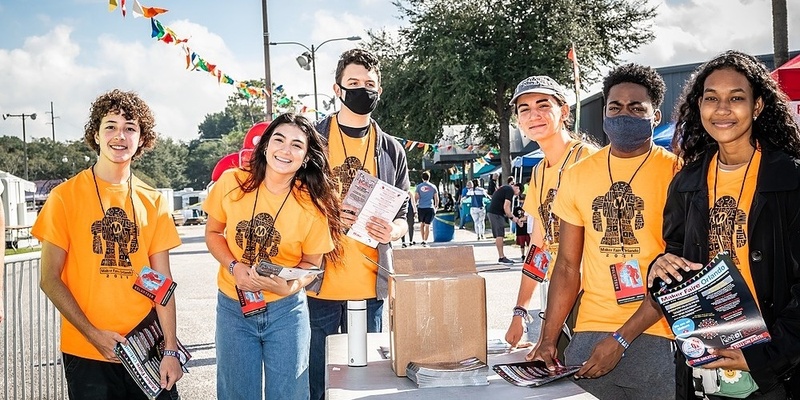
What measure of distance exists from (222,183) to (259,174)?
19 cm

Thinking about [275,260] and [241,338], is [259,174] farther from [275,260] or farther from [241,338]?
[241,338]

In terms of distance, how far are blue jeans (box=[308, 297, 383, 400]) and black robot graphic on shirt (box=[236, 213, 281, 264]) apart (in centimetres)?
60

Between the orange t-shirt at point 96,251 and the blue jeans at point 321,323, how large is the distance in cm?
94

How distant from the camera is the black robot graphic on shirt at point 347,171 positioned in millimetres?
4184

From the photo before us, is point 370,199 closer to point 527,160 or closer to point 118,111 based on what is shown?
point 118,111

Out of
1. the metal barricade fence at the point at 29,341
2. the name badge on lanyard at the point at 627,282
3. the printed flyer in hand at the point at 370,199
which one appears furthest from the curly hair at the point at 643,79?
the metal barricade fence at the point at 29,341

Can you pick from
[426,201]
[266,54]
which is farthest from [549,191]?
[266,54]

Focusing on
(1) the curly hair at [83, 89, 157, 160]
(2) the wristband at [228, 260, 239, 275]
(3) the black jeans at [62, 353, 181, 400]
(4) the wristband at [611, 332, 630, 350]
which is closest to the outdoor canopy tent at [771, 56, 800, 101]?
(4) the wristband at [611, 332, 630, 350]

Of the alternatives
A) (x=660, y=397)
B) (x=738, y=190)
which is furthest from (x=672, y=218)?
(x=660, y=397)

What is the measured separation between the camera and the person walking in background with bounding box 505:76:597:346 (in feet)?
12.2

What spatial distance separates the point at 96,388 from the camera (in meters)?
3.43

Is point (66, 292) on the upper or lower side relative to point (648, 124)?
lower

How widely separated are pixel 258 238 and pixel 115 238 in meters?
0.65

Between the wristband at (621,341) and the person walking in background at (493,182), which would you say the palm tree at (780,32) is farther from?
the person walking in background at (493,182)
